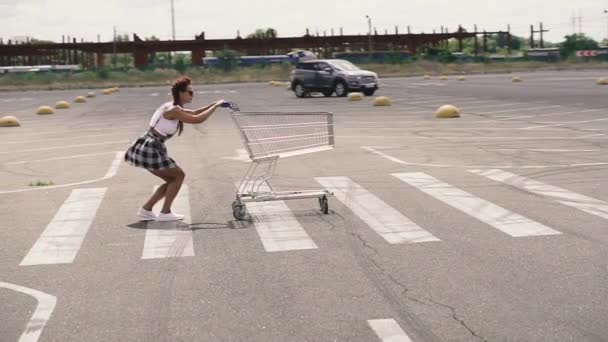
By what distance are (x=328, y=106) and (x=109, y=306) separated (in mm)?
28620

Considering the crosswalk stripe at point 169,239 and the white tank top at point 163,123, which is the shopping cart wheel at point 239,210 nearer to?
the crosswalk stripe at point 169,239

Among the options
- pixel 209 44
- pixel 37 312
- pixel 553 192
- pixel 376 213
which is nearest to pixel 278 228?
pixel 376 213

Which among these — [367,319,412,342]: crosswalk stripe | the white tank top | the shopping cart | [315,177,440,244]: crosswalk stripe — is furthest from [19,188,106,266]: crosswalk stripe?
[367,319,412,342]: crosswalk stripe

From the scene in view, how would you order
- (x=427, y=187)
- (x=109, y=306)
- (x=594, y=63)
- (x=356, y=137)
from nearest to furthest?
(x=109, y=306) < (x=427, y=187) < (x=356, y=137) < (x=594, y=63)

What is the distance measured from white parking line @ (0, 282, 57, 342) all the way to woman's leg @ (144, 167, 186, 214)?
299 cm

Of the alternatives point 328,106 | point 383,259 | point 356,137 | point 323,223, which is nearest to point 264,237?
point 323,223

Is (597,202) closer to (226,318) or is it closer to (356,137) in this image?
(226,318)

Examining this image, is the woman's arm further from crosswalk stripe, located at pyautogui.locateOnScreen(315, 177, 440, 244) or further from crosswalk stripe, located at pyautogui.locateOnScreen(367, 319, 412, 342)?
crosswalk stripe, located at pyautogui.locateOnScreen(367, 319, 412, 342)

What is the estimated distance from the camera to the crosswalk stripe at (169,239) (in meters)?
8.58

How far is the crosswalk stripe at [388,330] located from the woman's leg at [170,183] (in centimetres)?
464

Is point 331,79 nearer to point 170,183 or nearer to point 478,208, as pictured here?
point 478,208

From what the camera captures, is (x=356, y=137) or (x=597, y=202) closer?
(x=597, y=202)

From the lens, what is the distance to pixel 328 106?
35.1m

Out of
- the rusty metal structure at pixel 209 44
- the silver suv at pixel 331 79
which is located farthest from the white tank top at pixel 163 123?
the rusty metal structure at pixel 209 44
